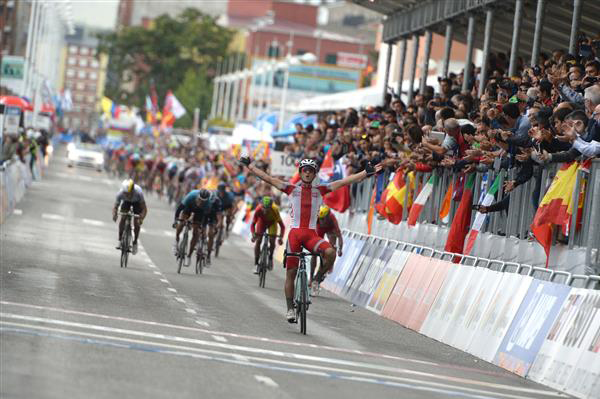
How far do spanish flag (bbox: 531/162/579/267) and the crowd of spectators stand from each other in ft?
0.67

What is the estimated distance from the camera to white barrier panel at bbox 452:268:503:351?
56.6ft

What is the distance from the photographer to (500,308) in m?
16.6

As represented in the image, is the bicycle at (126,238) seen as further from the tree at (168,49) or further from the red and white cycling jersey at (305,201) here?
the tree at (168,49)

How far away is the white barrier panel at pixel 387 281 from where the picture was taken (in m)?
22.5

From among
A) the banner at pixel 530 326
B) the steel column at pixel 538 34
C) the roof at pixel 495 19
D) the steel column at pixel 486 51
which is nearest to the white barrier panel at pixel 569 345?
the banner at pixel 530 326

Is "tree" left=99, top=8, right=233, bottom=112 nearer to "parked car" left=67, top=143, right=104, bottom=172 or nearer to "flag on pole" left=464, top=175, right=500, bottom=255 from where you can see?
"parked car" left=67, top=143, right=104, bottom=172

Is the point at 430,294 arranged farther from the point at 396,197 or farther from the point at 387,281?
the point at 396,197

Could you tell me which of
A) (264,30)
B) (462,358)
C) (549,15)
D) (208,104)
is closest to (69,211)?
(549,15)

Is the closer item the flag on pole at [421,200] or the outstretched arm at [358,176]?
the outstretched arm at [358,176]

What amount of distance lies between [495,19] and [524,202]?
1587 cm

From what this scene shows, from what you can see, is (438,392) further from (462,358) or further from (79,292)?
(79,292)

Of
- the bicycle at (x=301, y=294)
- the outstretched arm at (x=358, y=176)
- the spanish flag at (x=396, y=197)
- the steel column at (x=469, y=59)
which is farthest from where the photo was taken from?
the steel column at (x=469, y=59)

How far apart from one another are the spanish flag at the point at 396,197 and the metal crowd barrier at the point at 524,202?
143mm

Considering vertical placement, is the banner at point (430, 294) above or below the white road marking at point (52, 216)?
above
